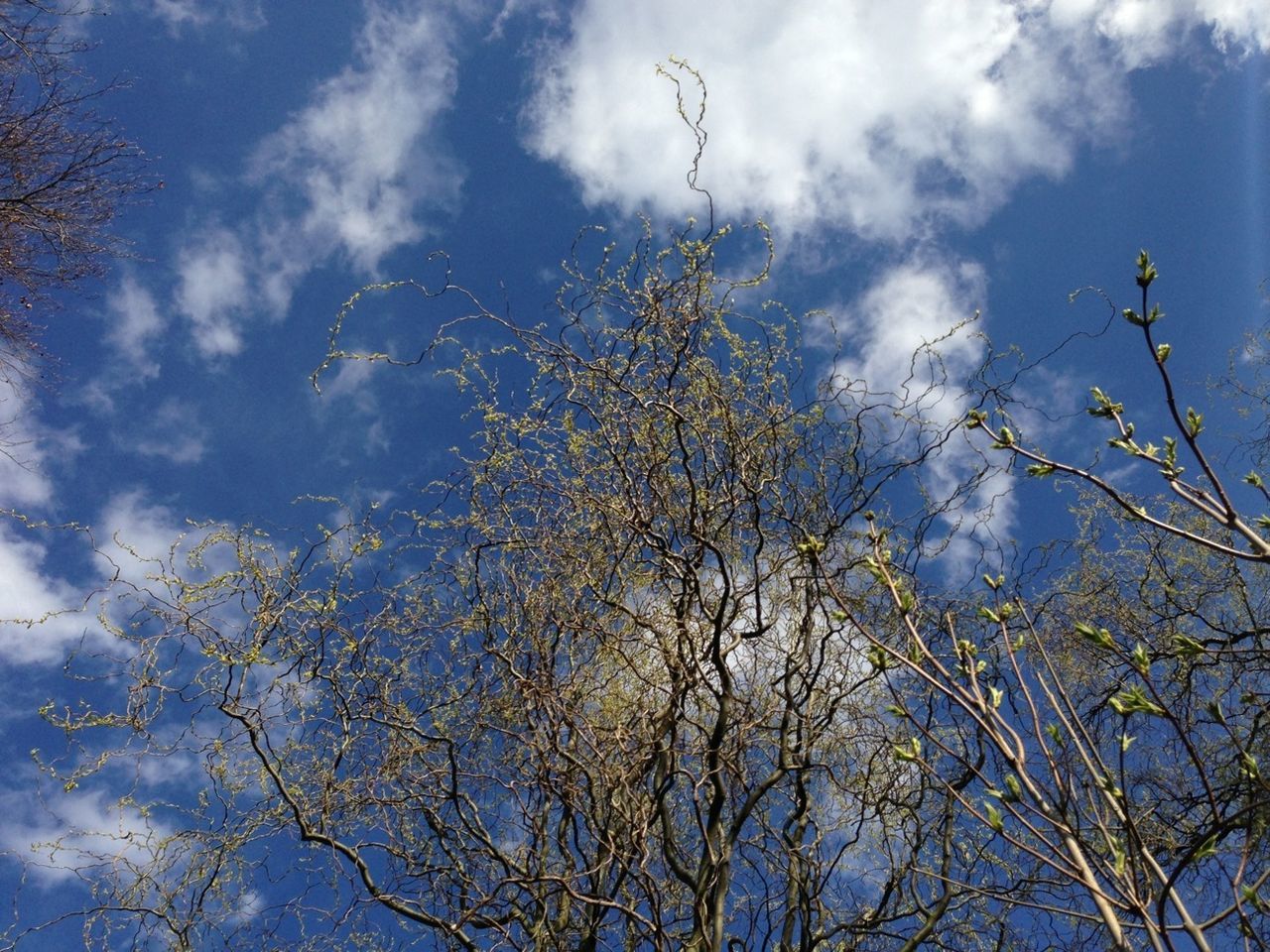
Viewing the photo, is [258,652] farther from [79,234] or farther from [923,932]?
[79,234]

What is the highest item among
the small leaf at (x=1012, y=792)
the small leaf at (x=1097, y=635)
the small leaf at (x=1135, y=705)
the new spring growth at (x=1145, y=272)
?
the new spring growth at (x=1145, y=272)

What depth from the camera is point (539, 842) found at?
15.7ft

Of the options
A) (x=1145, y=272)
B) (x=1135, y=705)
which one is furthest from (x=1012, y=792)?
(x=1145, y=272)

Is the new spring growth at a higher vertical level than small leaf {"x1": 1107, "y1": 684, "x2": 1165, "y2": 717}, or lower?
higher

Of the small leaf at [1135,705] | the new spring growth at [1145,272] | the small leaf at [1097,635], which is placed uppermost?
the new spring growth at [1145,272]

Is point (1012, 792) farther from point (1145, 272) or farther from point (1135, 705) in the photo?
point (1145, 272)

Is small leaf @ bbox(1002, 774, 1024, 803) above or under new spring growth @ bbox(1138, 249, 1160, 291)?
under

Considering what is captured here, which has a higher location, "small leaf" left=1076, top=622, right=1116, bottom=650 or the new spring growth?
the new spring growth

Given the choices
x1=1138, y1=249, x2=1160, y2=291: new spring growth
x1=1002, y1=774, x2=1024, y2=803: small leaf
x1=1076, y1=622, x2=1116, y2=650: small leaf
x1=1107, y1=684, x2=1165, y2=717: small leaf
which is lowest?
x1=1002, y1=774, x2=1024, y2=803: small leaf

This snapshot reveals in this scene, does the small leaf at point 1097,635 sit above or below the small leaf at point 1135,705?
above

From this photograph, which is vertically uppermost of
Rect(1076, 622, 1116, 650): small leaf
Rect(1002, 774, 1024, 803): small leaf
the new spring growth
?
the new spring growth

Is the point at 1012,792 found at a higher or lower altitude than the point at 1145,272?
lower

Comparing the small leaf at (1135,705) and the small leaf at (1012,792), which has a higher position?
the small leaf at (1135,705)

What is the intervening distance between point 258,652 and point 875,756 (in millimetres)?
3096
